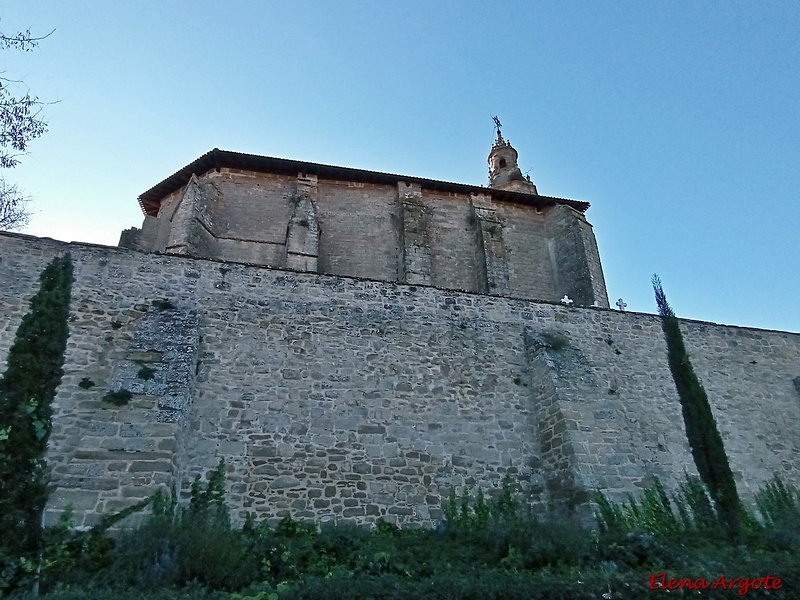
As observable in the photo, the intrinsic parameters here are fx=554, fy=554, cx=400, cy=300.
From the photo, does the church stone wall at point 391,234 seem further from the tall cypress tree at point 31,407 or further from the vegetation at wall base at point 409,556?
the vegetation at wall base at point 409,556

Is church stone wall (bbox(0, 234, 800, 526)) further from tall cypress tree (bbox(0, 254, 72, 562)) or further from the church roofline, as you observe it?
the church roofline

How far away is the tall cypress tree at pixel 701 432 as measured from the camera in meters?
11.0

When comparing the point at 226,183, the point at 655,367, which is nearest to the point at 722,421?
the point at 655,367

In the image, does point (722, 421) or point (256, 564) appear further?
point (722, 421)

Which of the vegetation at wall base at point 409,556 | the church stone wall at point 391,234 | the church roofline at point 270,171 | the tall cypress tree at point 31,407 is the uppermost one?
the church roofline at point 270,171

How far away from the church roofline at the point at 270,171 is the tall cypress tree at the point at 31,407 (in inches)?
345

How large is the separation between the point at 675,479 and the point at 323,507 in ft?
22.9

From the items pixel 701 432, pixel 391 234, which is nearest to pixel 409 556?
pixel 701 432

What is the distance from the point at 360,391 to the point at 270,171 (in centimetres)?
1078

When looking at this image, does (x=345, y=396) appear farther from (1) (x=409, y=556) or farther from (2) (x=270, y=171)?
(2) (x=270, y=171)

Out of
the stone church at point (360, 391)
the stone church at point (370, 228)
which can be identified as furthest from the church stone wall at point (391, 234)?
the stone church at point (360, 391)

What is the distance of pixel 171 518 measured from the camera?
7391mm

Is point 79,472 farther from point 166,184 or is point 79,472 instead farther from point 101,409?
point 166,184

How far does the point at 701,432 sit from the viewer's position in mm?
12070
